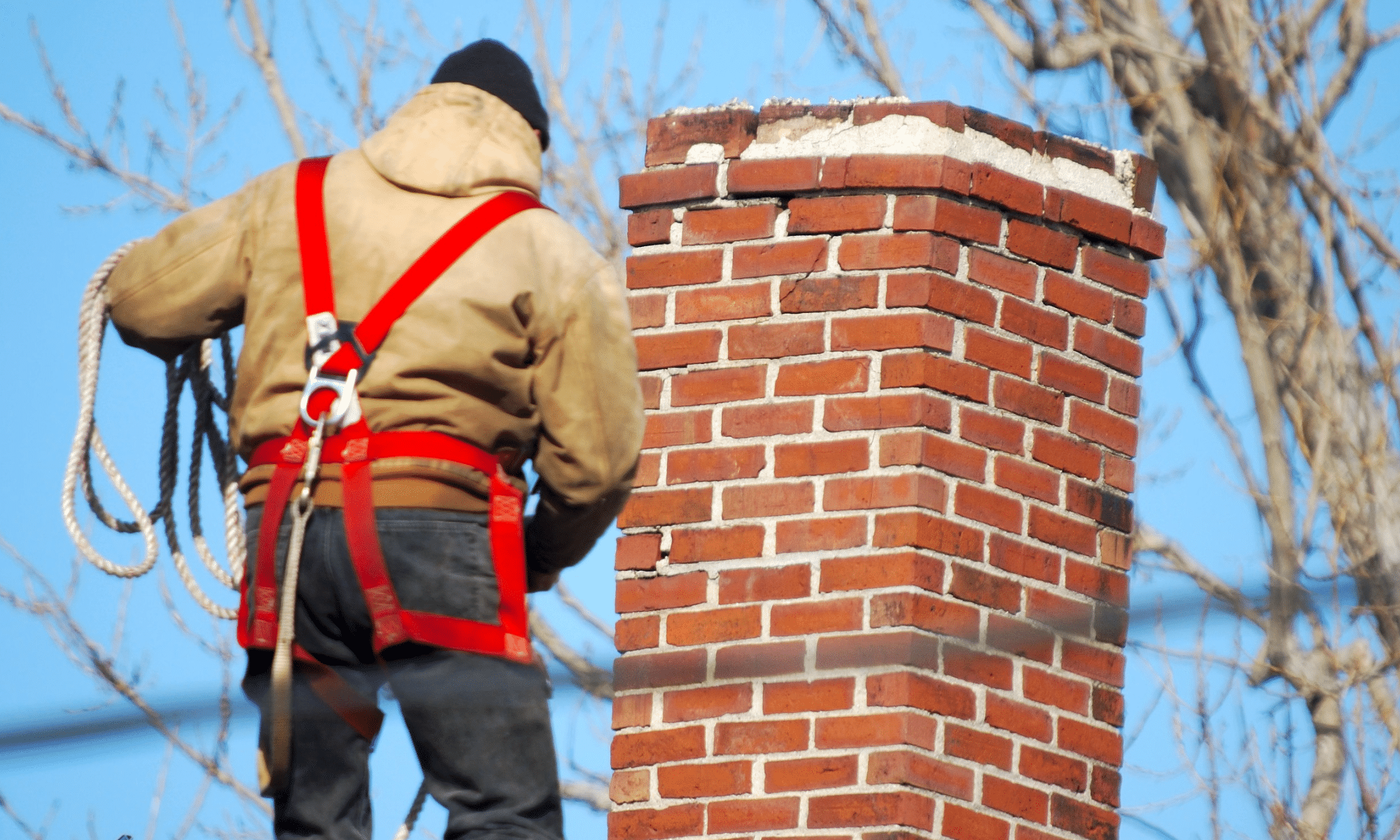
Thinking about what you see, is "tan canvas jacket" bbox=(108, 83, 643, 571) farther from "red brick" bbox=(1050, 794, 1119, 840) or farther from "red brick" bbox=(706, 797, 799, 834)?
"red brick" bbox=(1050, 794, 1119, 840)

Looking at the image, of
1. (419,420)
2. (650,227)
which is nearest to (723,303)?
(650,227)

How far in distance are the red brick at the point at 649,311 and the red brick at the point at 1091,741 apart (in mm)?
1261

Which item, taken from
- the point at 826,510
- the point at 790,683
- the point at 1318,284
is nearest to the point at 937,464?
the point at 826,510

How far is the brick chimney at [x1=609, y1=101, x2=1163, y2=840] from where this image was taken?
4008 mm

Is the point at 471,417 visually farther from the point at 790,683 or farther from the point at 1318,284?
the point at 1318,284

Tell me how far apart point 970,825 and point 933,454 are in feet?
2.52

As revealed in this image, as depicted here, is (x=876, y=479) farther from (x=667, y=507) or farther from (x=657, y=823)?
(x=657, y=823)

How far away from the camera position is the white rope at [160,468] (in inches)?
137

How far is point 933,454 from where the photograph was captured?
161 inches

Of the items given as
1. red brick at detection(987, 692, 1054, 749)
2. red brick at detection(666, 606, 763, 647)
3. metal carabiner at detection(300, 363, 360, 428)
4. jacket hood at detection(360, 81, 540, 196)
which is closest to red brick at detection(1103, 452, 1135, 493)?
red brick at detection(987, 692, 1054, 749)

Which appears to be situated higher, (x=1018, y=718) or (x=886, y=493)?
(x=886, y=493)

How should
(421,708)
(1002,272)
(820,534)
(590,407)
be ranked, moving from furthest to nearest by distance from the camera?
(1002,272)
(820,534)
(590,407)
(421,708)

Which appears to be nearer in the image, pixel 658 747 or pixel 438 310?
pixel 438 310

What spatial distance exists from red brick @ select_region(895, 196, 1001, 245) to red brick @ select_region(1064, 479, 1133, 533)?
58 cm
